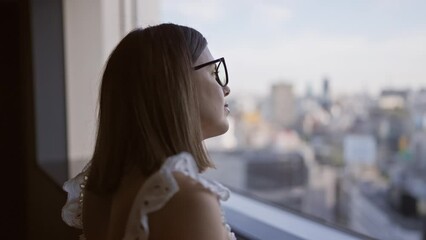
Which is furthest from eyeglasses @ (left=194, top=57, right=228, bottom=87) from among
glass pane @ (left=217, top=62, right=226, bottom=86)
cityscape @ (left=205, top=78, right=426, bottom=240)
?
cityscape @ (left=205, top=78, right=426, bottom=240)

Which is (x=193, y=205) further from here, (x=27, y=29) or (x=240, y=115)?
(x=240, y=115)

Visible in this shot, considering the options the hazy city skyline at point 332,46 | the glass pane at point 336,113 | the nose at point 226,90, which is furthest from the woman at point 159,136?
the hazy city skyline at point 332,46

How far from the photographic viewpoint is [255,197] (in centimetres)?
181

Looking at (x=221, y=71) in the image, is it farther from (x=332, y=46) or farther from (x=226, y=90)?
(x=332, y=46)

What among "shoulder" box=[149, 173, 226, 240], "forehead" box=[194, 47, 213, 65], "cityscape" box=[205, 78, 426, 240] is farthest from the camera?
"cityscape" box=[205, 78, 426, 240]

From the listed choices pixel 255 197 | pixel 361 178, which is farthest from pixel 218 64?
pixel 361 178

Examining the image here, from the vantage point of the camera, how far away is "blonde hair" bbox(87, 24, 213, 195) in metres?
0.65

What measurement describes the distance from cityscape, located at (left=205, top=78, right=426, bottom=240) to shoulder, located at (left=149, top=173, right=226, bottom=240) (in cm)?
367

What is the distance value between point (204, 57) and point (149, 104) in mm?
126

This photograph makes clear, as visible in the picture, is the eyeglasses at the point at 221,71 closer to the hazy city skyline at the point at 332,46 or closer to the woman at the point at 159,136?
the woman at the point at 159,136

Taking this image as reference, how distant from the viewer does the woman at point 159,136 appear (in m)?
0.58

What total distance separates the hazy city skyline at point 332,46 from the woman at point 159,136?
11.4 feet

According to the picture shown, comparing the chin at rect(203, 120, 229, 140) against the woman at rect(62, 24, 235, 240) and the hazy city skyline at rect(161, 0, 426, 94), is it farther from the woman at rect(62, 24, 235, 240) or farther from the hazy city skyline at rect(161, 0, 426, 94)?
the hazy city skyline at rect(161, 0, 426, 94)

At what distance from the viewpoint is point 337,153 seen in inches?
295
